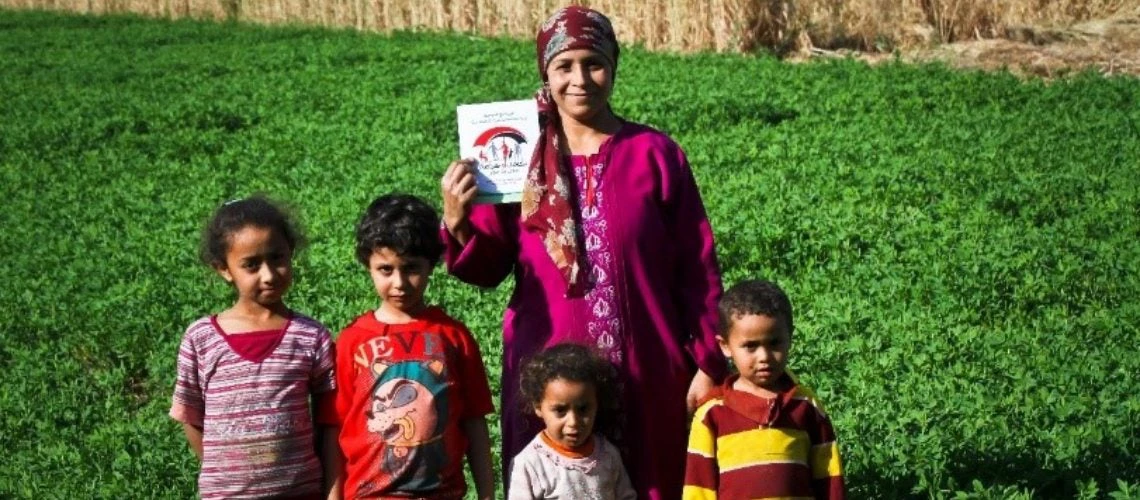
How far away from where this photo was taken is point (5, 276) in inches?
388

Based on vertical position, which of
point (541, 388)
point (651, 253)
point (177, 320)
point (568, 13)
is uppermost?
point (568, 13)

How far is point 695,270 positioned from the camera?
4.16 metres

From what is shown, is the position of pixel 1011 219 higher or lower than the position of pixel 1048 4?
lower

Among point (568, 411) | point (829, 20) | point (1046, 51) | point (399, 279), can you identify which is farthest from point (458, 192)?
point (829, 20)

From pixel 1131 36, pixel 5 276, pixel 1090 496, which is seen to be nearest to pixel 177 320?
Answer: pixel 5 276

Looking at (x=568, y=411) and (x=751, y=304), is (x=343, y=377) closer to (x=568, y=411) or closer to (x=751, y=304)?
(x=568, y=411)

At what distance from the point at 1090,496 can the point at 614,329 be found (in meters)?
1.62

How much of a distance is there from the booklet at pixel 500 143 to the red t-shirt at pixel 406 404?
1.35ft

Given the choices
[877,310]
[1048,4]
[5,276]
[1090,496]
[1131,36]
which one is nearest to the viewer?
[1090,496]

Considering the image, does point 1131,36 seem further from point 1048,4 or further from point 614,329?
point 614,329

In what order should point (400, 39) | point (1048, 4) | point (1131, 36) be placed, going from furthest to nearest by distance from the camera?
point (400, 39) < point (1048, 4) < point (1131, 36)

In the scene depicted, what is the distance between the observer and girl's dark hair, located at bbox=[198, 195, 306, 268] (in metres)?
4.29

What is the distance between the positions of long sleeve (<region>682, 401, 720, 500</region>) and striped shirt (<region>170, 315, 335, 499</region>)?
1.01 metres

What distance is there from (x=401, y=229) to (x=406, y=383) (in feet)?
1.37
